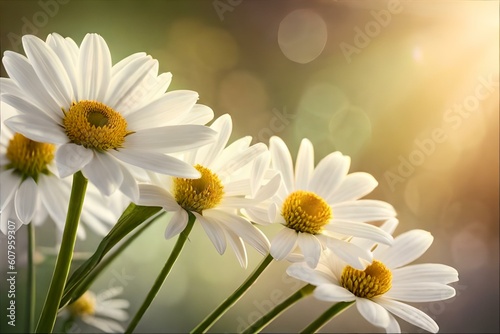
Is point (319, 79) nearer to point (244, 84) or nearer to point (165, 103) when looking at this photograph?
point (244, 84)

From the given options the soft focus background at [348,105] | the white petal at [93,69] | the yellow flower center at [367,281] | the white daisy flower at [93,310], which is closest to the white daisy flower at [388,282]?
the yellow flower center at [367,281]

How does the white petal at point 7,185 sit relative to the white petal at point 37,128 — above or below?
below

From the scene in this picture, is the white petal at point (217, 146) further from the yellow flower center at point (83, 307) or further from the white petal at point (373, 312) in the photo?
the yellow flower center at point (83, 307)

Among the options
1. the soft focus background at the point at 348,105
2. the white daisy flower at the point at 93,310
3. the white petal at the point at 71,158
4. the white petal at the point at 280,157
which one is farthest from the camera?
the soft focus background at the point at 348,105

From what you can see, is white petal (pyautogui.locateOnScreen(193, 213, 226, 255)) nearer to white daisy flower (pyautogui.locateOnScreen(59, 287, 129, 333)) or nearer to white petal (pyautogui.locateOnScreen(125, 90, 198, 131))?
white petal (pyautogui.locateOnScreen(125, 90, 198, 131))

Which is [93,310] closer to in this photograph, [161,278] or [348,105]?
[161,278]

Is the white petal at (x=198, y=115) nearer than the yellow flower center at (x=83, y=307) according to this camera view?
Yes

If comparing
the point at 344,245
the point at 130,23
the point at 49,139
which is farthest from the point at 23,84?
the point at 130,23

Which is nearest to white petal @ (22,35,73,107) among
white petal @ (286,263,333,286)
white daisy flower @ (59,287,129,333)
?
white petal @ (286,263,333,286)
